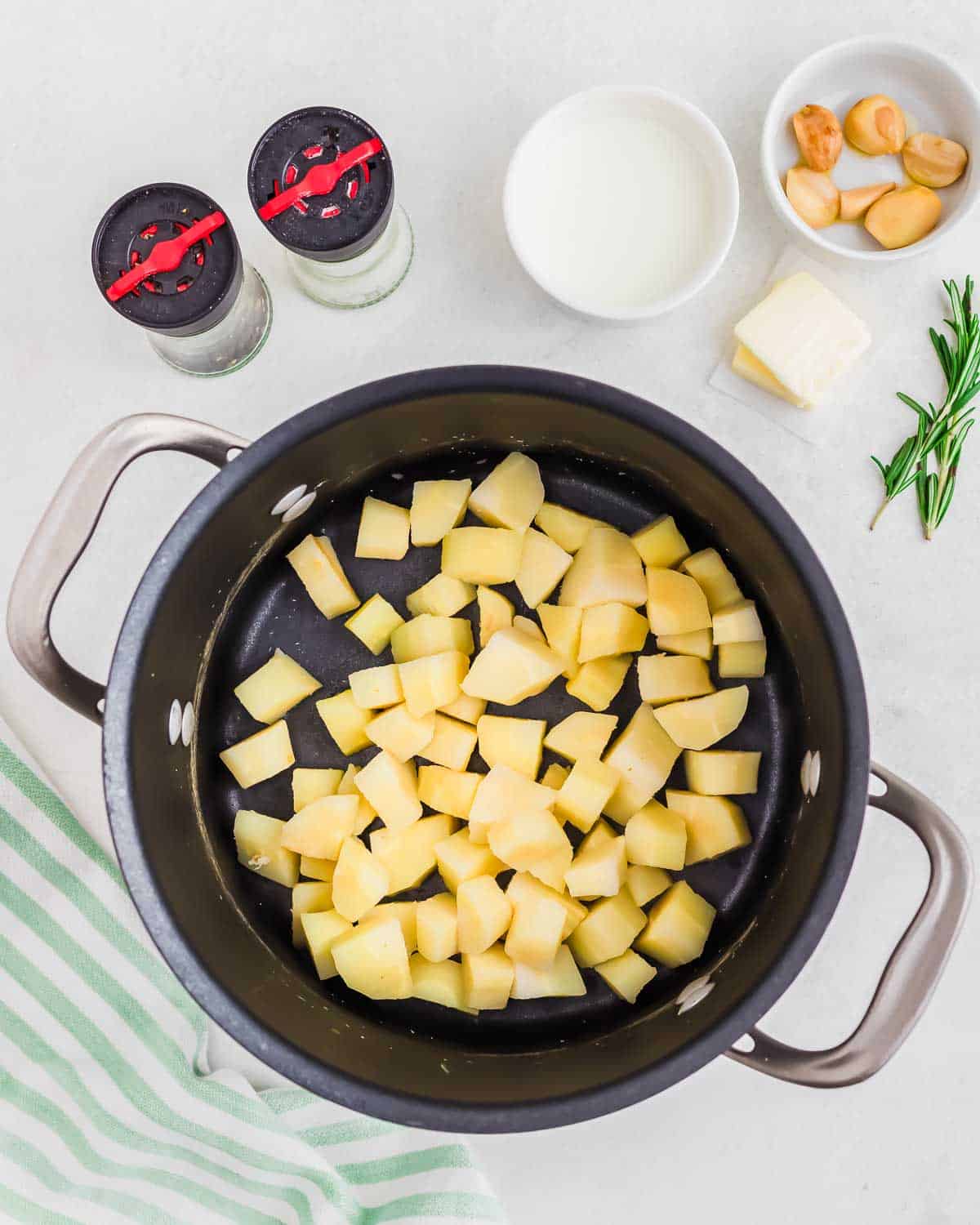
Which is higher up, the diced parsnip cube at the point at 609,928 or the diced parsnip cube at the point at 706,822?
the diced parsnip cube at the point at 706,822

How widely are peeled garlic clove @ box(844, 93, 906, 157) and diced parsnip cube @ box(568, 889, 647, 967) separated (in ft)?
2.81

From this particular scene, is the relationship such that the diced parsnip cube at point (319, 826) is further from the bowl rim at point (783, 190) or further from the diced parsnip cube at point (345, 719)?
the bowl rim at point (783, 190)

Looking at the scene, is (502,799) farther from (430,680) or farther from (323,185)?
(323,185)

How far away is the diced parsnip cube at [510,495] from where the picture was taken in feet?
3.82

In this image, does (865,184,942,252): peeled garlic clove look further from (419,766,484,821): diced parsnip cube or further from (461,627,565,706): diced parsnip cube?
(419,766,484,821): diced parsnip cube

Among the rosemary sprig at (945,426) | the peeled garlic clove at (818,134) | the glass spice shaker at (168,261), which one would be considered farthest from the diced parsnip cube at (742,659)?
the glass spice shaker at (168,261)

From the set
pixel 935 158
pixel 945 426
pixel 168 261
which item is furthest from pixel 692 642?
pixel 168 261

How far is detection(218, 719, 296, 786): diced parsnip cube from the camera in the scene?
47.0 inches

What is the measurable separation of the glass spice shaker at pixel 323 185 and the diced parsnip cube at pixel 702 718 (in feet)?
1.92

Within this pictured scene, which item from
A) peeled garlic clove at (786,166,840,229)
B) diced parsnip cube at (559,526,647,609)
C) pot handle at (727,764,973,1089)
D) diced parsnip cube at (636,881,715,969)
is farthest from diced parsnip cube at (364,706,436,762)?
peeled garlic clove at (786,166,840,229)

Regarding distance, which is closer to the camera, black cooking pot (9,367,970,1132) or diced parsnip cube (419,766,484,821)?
black cooking pot (9,367,970,1132)

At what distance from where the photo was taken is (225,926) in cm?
111

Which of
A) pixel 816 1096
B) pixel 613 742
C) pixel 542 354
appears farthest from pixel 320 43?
pixel 816 1096

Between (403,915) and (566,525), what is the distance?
463 mm
